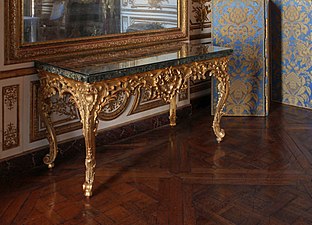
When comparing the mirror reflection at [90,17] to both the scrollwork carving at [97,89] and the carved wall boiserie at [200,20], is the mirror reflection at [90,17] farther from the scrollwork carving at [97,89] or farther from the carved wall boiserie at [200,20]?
the carved wall boiserie at [200,20]

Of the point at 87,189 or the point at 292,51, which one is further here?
the point at 292,51

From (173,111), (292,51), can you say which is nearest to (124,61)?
(173,111)

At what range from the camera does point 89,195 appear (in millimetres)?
1925

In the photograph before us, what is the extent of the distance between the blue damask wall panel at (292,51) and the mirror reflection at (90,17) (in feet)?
3.39

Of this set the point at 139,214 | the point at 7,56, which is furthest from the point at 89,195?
the point at 7,56

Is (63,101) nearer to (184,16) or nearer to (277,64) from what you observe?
(184,16)

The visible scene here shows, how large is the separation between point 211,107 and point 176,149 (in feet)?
2.54

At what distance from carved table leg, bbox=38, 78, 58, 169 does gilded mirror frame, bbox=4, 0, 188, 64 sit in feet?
0.50

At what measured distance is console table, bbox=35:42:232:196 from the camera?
185 centimetres

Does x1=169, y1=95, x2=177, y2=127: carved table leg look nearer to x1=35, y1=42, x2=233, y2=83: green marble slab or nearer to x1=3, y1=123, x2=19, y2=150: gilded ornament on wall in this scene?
x1=35, y1=42, x2=233, y2=83: green marble slab

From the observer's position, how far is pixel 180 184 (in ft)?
6.75

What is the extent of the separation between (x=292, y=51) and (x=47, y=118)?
81.9 inches

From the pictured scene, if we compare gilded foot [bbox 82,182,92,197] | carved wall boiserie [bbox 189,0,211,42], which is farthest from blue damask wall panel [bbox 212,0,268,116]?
gilded foot [bbox 82,182,92,197]

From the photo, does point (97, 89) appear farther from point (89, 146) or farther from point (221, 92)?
point (221, 92)
